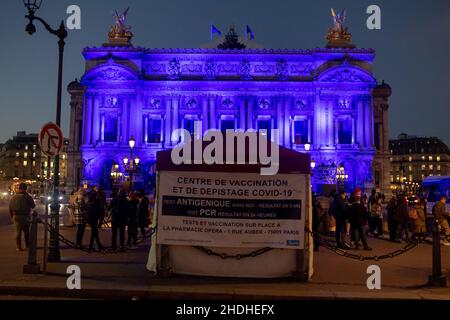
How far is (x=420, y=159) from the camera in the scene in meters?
122

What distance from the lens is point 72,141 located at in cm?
5966

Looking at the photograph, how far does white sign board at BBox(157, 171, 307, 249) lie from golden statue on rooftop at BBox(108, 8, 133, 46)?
53199 millimetres

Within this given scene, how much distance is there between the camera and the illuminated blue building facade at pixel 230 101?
55.2m

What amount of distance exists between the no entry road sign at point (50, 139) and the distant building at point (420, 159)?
11837 centimetres

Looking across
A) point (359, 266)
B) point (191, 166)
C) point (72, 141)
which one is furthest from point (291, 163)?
point (72, 141)

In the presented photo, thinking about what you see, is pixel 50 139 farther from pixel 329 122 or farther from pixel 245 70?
pixel 329 122

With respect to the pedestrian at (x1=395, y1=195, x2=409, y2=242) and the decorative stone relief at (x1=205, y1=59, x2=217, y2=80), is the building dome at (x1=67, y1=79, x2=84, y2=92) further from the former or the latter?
the pedestrian at (x1=395, y1=195, x2=409, y2=242)

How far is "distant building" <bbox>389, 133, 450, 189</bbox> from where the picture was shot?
396ft

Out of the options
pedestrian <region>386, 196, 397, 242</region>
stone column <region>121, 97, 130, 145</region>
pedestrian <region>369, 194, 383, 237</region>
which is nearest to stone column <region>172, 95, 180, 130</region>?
stone column <region>121, 97, 130, 145</region>

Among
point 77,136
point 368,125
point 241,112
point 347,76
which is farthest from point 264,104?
point 77,136

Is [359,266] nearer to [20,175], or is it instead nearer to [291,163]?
[291,163]

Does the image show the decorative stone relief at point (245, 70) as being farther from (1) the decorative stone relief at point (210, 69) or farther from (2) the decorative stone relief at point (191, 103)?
(2) the decorative stone relief at point (191, 103)

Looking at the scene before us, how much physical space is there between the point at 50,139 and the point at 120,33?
5322cm

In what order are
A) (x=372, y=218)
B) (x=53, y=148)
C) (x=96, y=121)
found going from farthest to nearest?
(x=96, y=121)
(x=372, y=218)
(x=53, y=148)
